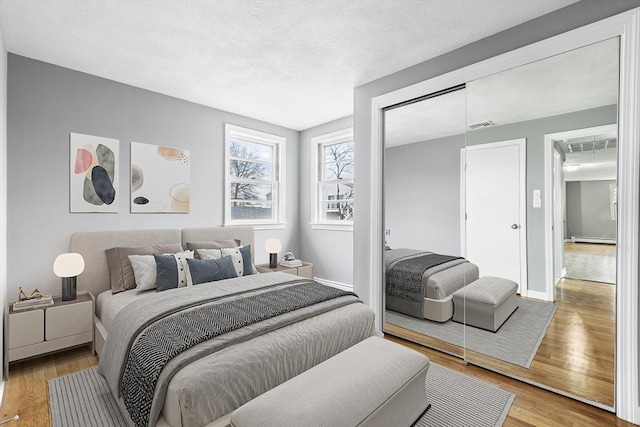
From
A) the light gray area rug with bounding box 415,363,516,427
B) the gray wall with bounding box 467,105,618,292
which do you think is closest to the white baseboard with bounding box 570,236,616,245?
the gray wall with bounding box 467,105,618,292

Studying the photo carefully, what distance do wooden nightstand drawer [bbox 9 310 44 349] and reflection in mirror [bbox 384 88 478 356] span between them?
3036mm

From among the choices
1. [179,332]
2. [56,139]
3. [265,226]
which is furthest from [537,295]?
[56,139]

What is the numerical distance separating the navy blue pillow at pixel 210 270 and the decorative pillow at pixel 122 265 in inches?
21.8

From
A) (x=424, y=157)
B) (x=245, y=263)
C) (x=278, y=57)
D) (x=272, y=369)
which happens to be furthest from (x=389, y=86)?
(x=272, y=369)

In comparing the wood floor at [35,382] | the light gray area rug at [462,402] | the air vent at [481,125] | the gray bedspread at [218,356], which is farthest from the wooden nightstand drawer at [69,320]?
the air vent at [481,125]

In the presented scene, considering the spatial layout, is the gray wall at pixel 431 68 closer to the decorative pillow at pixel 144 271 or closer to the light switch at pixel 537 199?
the light switch at pixel 537 199

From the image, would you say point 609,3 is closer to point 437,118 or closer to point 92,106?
point 437,118

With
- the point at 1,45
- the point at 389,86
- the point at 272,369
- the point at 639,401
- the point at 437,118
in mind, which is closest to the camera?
the point at 272,369

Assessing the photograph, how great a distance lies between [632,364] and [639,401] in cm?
22

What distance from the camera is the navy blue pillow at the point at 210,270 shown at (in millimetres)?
2912

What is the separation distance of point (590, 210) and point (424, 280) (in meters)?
1.37

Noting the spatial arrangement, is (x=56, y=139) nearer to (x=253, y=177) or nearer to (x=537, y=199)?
(x=253, y=177)

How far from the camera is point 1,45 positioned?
2377 millimetres

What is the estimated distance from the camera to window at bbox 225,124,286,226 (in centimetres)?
443
